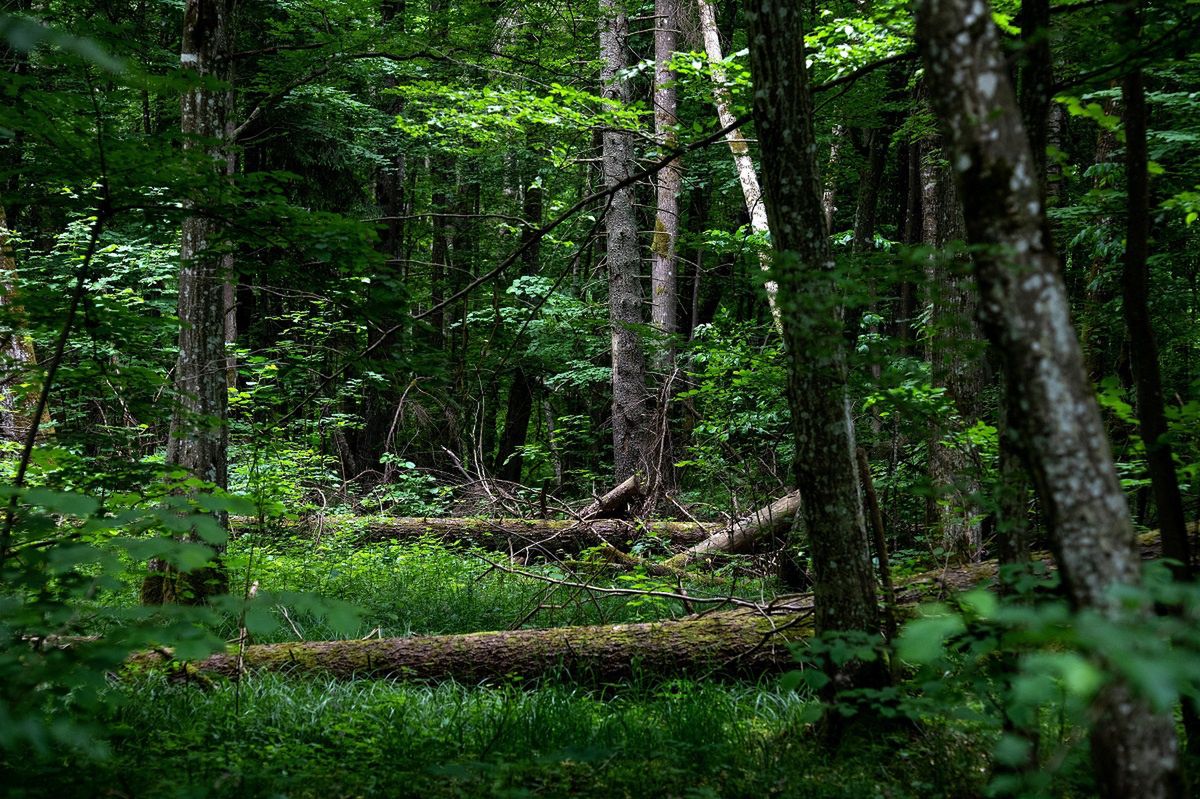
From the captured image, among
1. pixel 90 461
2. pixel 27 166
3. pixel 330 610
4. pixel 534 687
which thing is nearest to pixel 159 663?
pixel 90 461

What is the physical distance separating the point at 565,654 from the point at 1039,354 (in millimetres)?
3999

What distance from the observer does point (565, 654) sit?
511cm

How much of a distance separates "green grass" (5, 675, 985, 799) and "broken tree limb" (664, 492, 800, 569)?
3694 mm

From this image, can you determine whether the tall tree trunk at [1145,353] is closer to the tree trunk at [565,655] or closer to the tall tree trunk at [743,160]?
the tree trunk at [565,655]

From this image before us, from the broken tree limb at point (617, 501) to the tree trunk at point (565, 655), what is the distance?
4.80 meters

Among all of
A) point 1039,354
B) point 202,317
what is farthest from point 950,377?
point 202,317

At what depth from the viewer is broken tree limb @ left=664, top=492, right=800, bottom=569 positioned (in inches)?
324

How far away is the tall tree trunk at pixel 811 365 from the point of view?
3.54 metres

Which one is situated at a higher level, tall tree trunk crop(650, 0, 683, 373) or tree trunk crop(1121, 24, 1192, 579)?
tall tree trunk crop(650, 0, 683, 373)

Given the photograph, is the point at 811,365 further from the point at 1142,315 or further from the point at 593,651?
the point at 593,651

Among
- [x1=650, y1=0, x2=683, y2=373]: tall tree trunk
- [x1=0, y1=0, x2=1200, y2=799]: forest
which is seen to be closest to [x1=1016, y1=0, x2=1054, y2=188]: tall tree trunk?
[x1=0, y1=0, x2=1200, y2=799]: forest

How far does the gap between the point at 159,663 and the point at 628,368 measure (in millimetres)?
7832

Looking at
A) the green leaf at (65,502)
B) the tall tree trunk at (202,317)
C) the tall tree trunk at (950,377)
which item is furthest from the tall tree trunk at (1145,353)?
the tall tree trunk at (202,317)

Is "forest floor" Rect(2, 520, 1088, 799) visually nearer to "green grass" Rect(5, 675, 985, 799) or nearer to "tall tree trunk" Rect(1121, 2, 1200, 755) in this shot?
"green grass" Rect(5, 675, 985, 799)
